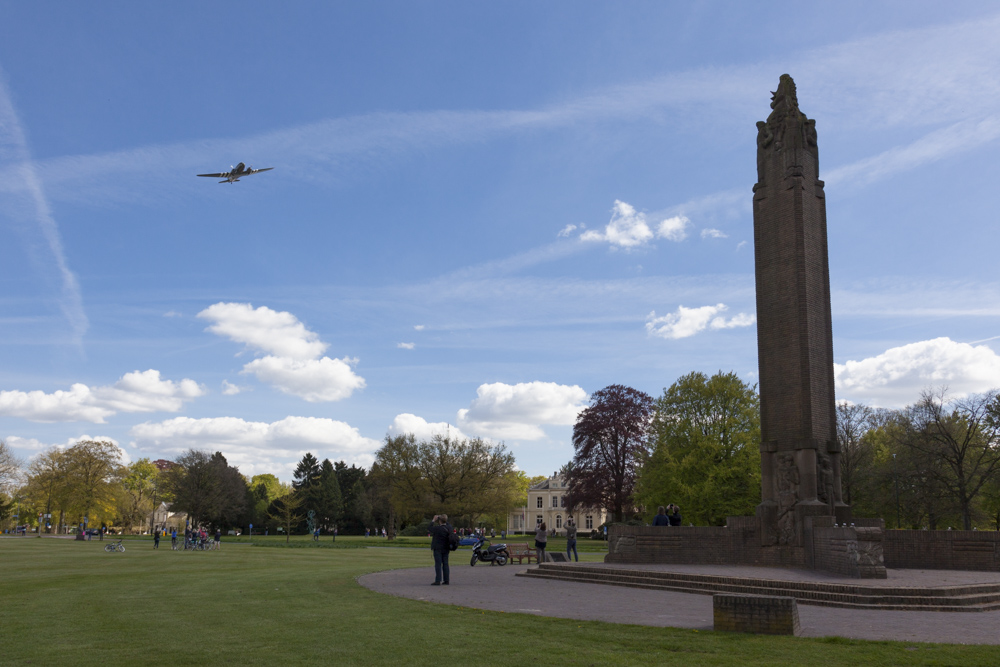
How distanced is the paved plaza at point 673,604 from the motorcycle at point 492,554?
7.11m

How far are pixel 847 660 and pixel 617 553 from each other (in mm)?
15040

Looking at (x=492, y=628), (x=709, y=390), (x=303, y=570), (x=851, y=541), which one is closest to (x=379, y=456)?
(x=709, y=390)

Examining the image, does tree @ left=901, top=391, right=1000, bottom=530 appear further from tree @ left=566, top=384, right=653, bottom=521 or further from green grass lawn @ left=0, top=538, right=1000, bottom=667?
green grass lawn @ left=0, top=538, right=1000, bottom=667

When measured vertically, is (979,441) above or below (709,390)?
below

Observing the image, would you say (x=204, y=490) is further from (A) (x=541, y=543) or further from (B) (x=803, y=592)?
(B) (x=803, y=592)

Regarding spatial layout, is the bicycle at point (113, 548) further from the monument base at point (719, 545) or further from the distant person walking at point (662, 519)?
the distant person walking at point (662, 519)

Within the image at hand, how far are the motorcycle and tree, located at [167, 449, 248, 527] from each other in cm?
5477

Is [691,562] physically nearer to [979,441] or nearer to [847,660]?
[847,660]

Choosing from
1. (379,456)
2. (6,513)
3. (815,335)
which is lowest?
(6,513)

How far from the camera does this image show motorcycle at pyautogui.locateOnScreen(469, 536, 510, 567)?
2912 cm

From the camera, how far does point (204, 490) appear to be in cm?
7669

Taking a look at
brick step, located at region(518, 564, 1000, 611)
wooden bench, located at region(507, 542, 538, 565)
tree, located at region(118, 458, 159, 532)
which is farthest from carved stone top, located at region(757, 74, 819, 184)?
tree, located at region(118, 458, 159, 532)

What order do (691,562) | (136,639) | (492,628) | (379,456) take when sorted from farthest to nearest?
1. (379,456)
2. (691,562)
3. (492,628)
4. (136,639)

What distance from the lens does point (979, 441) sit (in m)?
47.7
